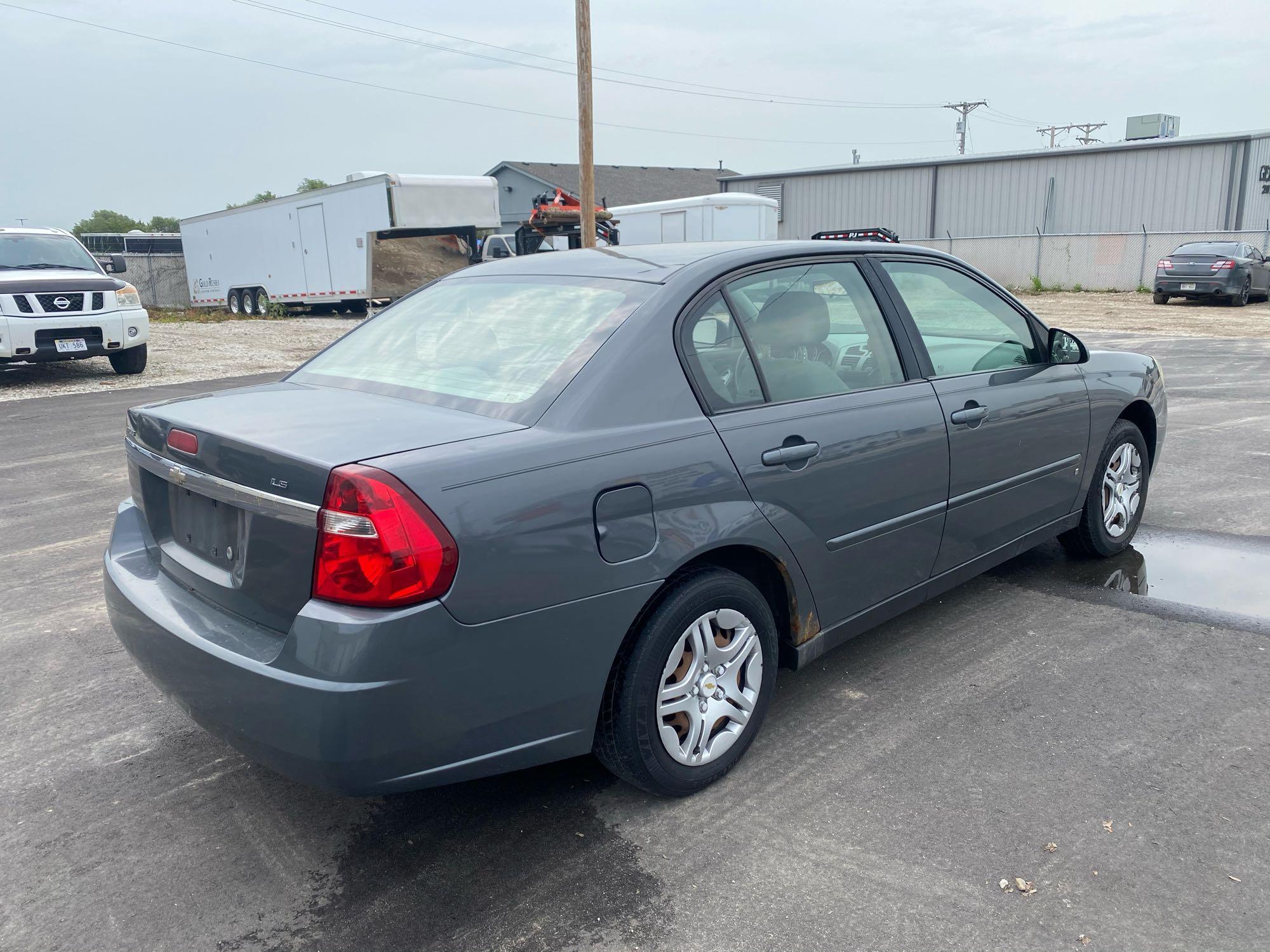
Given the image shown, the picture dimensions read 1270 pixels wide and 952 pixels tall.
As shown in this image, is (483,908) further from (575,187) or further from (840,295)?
(575,187)

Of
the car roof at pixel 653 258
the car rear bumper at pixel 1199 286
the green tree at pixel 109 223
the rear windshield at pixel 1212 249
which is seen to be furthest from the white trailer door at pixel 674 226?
the green tree at pixel 109 223

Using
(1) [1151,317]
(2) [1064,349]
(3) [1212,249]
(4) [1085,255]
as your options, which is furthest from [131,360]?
(4) [1085,255]

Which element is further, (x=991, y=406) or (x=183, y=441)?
(x=991, y=406)

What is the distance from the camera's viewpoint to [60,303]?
38.0ft

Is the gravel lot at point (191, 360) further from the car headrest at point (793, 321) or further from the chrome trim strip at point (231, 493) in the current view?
the car headrest at point (793, 321)

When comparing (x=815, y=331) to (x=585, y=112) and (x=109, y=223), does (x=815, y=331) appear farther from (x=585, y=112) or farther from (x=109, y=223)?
(x=109, y=223)

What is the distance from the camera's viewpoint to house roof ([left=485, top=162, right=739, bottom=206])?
45.8 metres

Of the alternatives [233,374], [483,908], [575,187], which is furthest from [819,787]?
[575,187]

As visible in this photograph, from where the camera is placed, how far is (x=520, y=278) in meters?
3.52

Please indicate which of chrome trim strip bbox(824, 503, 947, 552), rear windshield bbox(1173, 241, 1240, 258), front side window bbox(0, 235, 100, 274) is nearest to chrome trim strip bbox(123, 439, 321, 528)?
chrome trim strip bbox(824, 503, 947, 552)

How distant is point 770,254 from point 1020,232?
35928mm

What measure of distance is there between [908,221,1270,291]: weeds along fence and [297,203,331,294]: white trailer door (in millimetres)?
17623

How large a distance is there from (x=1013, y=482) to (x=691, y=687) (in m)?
1.88

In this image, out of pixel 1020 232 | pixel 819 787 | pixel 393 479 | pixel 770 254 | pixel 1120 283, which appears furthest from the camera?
pixel 1020 232
